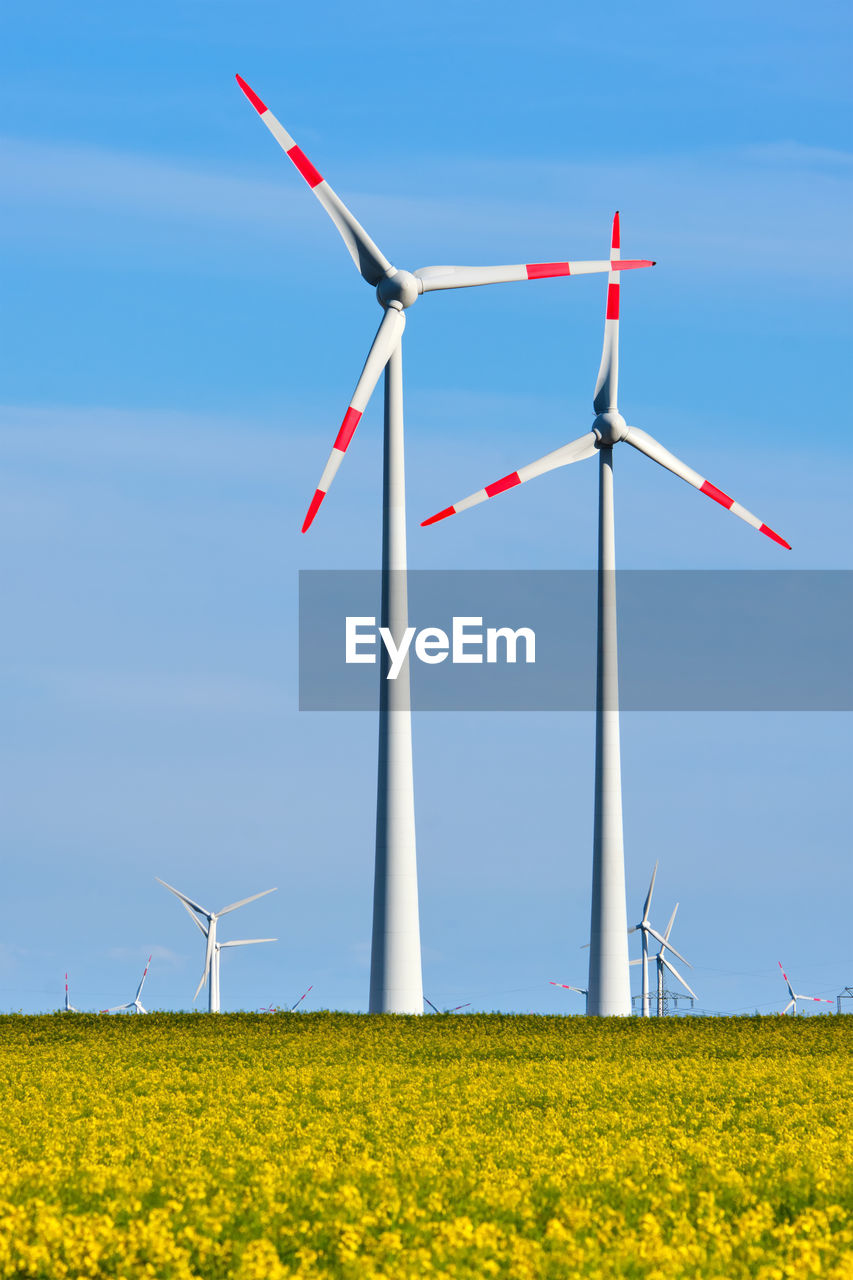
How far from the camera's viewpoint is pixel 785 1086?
38.6 metres

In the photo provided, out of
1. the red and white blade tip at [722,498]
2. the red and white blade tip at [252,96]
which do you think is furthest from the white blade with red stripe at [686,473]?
the red and white blade tip at [252,96]

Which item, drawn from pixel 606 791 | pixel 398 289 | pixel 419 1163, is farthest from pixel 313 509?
pixel 419 1163

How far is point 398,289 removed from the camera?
60.4 m

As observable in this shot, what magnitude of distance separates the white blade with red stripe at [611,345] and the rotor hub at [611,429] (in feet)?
5.71

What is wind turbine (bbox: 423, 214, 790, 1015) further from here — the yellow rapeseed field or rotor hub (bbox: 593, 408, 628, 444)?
the yellow rapeseed field

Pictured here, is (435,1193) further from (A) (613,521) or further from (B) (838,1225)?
(A) (613,521)

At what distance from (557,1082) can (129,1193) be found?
1859cm

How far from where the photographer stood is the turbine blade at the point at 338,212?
6038cm

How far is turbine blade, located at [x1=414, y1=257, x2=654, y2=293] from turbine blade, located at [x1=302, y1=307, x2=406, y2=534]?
9.31 ft

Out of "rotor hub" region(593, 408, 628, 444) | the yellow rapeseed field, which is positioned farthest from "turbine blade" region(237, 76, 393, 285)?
the yellow rapeseed field

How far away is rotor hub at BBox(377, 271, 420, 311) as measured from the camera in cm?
6044

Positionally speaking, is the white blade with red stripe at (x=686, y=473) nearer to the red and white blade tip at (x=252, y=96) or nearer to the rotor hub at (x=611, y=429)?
the rotor hub at (x=611, y=429)

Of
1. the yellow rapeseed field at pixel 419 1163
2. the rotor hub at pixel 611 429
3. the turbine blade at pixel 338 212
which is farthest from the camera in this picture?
the rotor hub at pixel 611 429

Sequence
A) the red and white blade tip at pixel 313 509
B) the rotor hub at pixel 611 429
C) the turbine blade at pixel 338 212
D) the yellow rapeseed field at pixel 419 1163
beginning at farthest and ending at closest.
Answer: the rotor hub at pixel 611 429, the turbine blade at pixel 338 212, the red and white blade tip at pixel 313 509, the yellow rapeseed field at pixel 419 1163
